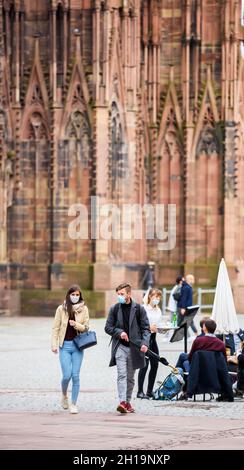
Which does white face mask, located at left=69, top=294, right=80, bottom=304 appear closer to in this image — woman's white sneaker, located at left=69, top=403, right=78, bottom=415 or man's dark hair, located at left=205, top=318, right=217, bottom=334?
woman's white sneaker, located at left=69, top=403, right=78, bottom=415

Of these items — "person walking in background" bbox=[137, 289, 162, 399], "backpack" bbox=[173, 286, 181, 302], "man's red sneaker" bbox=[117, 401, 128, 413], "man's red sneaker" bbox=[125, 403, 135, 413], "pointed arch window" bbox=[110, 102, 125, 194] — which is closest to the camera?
"man's red sneaker" bbox=[117, 401, 128, 413]

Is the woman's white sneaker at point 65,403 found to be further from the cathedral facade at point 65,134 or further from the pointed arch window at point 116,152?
the pointed arch window at point 116,152

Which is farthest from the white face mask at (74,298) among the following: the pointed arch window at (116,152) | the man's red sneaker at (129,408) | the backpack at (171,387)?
the pointed arch window at (116,152)

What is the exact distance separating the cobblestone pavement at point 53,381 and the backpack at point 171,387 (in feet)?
0.84

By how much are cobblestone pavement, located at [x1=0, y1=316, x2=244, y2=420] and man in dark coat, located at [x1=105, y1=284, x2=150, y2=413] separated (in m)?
0.62

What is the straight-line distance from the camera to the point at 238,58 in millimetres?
53844

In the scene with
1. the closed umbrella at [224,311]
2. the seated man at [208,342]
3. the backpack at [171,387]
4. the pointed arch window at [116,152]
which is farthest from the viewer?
the pointed arch window at [116,152]

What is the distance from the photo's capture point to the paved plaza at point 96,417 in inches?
660

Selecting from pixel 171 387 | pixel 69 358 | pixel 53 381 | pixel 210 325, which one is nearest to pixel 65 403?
pixel 69 358

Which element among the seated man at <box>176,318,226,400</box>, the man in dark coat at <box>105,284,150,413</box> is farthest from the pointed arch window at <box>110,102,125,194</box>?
the man in dark coat at <box>105,284,150,413</box>

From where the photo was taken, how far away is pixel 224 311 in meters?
26.7

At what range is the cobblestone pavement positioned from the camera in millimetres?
21453
